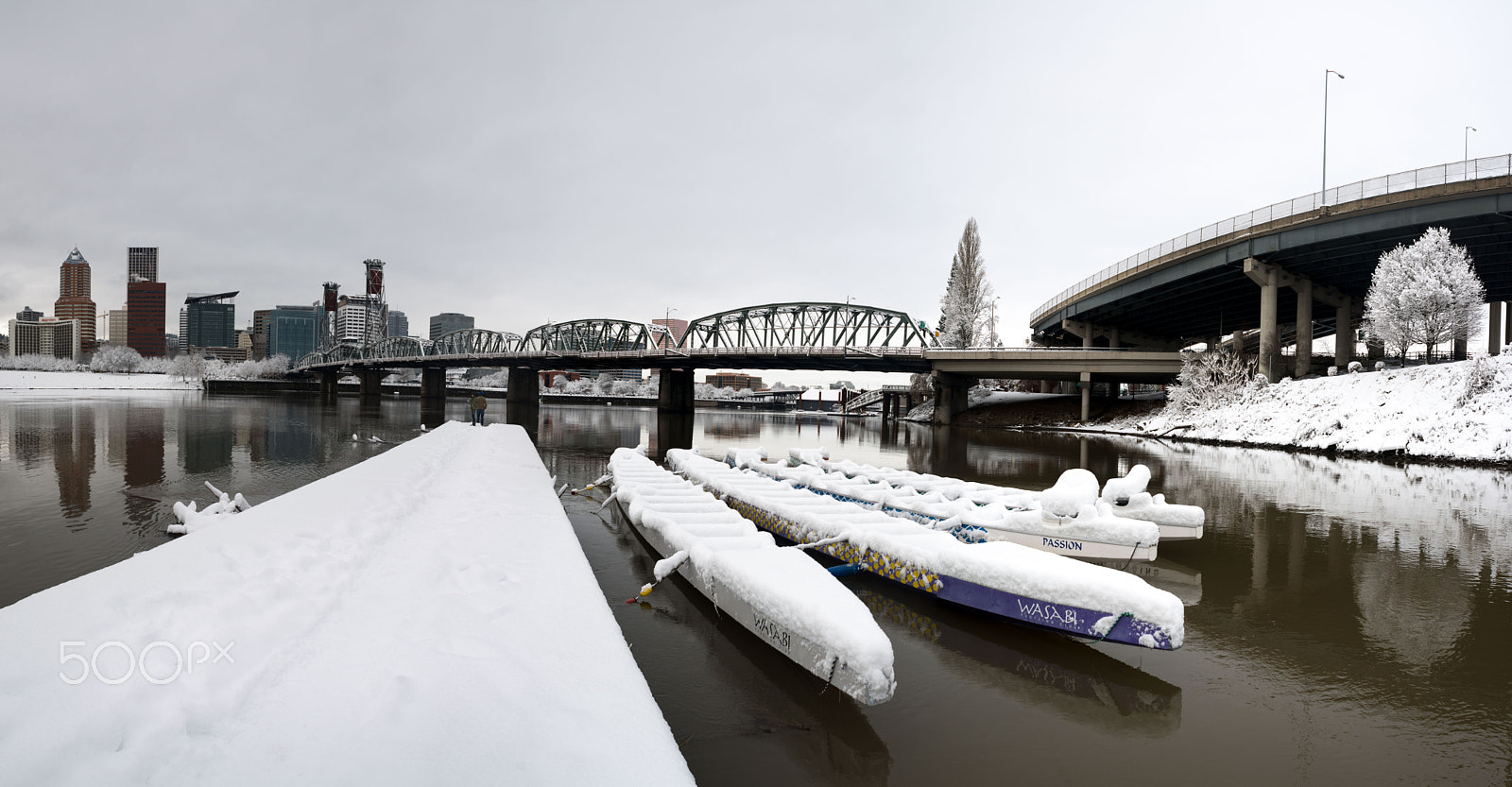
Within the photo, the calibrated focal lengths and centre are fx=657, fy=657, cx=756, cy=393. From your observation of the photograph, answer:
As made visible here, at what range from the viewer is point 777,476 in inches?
721

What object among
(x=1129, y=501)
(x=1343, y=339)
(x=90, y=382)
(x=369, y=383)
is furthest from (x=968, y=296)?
(x=90, y=382)

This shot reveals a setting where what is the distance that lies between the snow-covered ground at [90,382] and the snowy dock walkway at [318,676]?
147344mm

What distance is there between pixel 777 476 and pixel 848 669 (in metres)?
12.6

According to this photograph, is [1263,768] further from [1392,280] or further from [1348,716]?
[1392,280]

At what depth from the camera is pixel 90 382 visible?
12750 cm

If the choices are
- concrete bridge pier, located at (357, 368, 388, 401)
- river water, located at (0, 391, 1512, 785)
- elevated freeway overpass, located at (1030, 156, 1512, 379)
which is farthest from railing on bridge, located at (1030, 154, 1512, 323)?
concrete bridge pier, located at (357, 368, 388, 401)

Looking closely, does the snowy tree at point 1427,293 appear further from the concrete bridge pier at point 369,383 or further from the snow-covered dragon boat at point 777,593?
the concrete bridge pier at point 369,383

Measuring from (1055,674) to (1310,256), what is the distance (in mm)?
54082

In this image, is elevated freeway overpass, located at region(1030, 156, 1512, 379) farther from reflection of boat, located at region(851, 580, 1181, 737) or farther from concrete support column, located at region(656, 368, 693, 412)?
reflection of boat, located at region(851, 580, 1181, 737)

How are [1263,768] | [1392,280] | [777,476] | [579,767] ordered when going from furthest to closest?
1. [1392,280]
2. [777,476]
3. [1263,768]
4. [579,767]

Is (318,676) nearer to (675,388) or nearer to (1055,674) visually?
(1055,674)

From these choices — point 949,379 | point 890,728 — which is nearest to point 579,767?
point 890,728

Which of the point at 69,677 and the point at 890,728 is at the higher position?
the point at 69,677

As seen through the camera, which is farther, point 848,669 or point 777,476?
point 777,476
